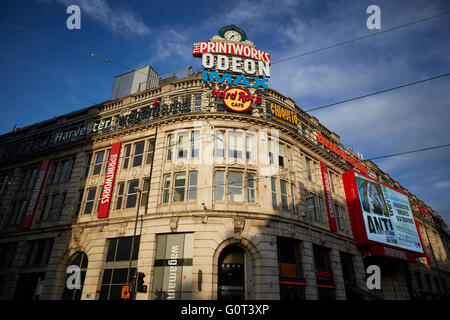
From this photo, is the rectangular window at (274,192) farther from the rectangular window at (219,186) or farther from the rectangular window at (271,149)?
the rectangular window at (219,186)

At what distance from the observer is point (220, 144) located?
77.7ft

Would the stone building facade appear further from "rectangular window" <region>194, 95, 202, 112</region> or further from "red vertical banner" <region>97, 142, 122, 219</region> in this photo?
"red vertical banner" <region>97, 142, 122, 219</region>

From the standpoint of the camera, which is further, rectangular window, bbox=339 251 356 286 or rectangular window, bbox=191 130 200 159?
rectangular window, bbox=339 251 356 286

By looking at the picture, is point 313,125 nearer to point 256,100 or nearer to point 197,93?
point 256,100

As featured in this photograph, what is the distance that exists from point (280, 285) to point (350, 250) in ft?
44.4

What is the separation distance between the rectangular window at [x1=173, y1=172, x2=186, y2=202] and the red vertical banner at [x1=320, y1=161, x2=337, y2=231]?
55.8 ft

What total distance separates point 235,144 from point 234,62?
33.3 ft

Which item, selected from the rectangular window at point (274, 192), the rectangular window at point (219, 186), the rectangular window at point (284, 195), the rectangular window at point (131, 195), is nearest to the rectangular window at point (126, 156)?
the rectangular window at point (131, 195)

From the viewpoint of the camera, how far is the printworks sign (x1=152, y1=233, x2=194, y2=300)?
18.9m

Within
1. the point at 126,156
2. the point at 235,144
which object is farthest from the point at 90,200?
the point at 235,144

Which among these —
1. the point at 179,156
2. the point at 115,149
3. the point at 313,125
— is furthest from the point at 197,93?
the point at 313,125

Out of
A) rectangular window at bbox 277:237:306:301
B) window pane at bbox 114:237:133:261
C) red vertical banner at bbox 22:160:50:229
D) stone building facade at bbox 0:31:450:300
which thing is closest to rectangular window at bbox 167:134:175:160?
stone building facade at bbox 0:31:450:300

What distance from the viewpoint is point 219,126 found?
24.2 m

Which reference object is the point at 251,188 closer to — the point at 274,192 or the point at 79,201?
the point at 274,192
